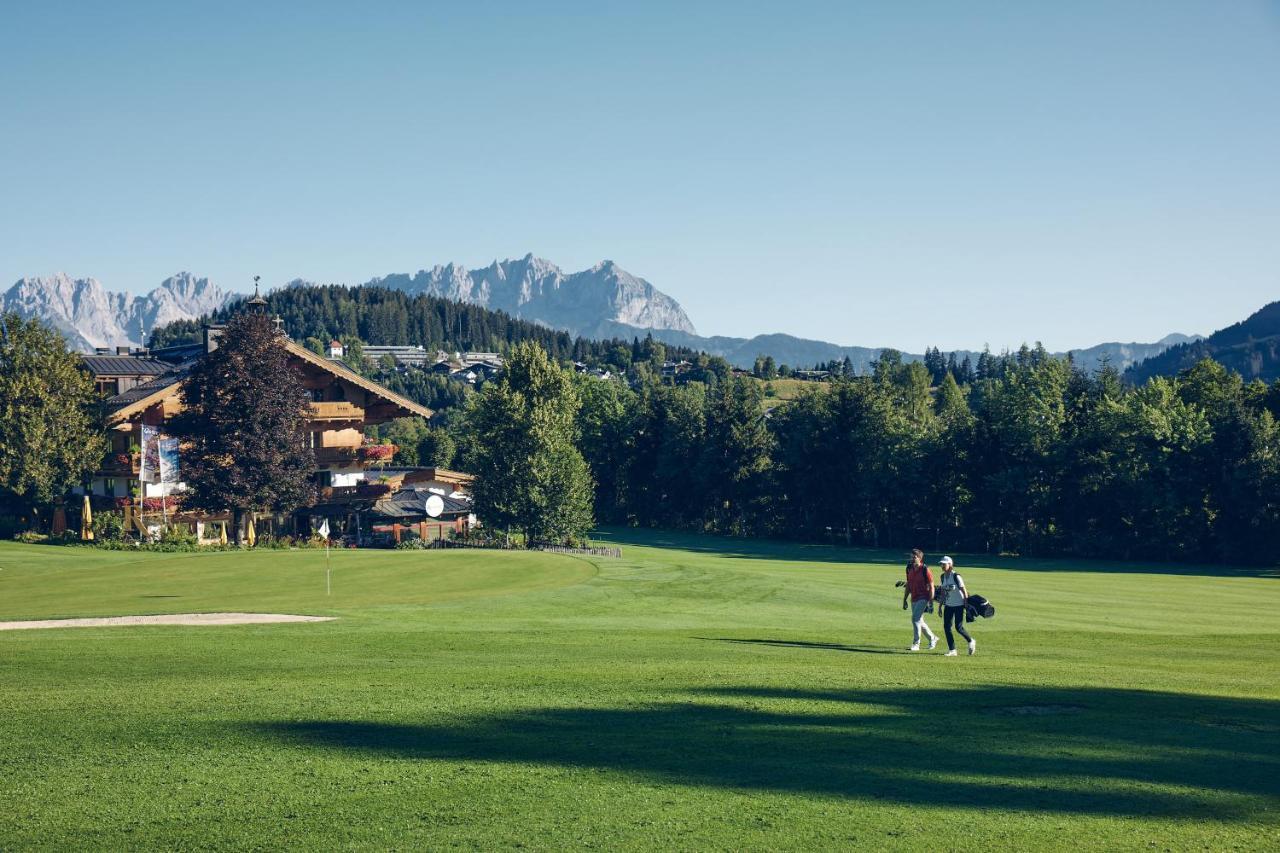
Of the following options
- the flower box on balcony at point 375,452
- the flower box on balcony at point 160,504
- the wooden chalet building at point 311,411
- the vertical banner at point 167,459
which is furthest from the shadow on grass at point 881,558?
the flower box on balcony at point 160,504

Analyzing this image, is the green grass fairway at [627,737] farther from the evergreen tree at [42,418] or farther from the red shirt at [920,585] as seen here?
the evergreen tree at [42,418]

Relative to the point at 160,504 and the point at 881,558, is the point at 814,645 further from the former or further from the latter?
the point at 881,558

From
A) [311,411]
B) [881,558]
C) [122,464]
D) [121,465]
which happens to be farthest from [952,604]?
[121,465]

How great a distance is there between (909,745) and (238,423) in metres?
52.3

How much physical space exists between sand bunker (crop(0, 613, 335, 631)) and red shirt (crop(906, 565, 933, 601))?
15.1m

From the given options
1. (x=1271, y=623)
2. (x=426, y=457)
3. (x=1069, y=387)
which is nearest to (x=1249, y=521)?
(x=1069, y=387)

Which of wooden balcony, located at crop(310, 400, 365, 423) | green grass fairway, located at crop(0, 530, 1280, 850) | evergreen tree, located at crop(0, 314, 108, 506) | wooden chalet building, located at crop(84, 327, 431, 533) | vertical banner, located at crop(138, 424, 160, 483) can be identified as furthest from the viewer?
wooden balcony, located at crop(310, 400, 365, 423)

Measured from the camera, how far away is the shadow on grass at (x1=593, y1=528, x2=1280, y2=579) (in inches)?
2643

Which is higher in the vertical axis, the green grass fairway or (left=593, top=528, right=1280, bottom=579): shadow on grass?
the green grass fairway

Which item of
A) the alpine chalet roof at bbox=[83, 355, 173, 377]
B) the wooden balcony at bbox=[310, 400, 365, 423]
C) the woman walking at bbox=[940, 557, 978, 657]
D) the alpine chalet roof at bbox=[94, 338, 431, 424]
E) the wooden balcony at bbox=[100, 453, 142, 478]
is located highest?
the alpine chalet roof at bbox=[83, 355, 173, 377]

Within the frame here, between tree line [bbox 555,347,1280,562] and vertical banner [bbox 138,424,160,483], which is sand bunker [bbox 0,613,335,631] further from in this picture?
tree line [bbox 555,347,1280,562]

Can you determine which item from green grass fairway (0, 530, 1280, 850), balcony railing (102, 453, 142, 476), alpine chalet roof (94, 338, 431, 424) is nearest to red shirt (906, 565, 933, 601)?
green grass fairway (0, 530, 1280, 850)

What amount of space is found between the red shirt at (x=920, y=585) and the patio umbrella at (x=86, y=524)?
169 ft

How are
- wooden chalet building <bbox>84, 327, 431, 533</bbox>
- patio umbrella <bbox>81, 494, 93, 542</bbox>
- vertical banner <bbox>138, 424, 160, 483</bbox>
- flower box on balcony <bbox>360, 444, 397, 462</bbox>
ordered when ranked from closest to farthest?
1. vertical banner <bbox>138, 424, 160, 483</bbox>
2. patio umbrella <bbox>81, 494, 93, 542</bbox>
3. wooden chalet building <bbox>84, 327, 431, 533</bbox>
4. flower box on balcony <bbox>360, 444, 397, 462</bbox>
